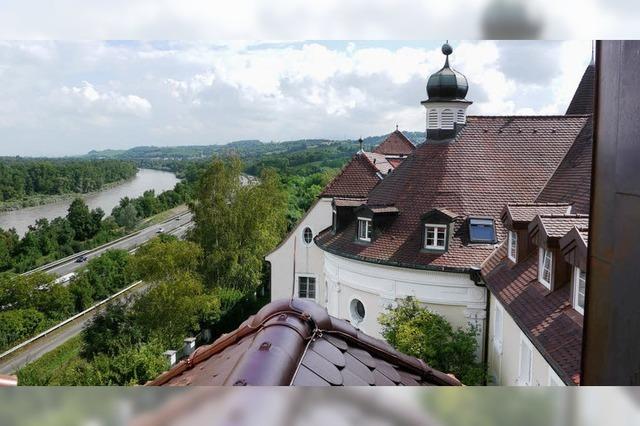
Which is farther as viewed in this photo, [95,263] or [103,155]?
[95,263]

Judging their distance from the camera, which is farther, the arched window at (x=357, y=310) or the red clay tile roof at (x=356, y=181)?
the red clay tile roof at (x=356, y=181)

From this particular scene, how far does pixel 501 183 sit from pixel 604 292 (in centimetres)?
459

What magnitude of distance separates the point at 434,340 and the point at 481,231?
1.09 m

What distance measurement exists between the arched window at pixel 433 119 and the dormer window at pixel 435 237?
0.98 meters

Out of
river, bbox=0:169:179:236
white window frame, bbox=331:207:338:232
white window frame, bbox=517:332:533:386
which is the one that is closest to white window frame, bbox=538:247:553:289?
white window frame, bbox=517:332:533:386

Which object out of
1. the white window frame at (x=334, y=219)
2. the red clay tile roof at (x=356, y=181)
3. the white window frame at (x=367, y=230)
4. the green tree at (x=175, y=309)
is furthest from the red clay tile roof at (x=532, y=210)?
the red clay tile roof at (x=356, y=181)

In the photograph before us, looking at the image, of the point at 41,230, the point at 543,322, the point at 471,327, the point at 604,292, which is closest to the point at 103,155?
the point at 41,230

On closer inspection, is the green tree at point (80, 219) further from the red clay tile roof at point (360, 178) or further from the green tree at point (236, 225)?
the red clay tile roof at point (360, 178)

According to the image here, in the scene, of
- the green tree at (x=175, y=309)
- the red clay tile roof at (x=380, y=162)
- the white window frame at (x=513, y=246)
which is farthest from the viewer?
the red clay tile roof at (x=380, y=162)

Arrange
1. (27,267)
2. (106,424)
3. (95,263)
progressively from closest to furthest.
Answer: (106,424)
(27,267)
(95,263)

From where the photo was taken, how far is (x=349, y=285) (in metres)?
5.77

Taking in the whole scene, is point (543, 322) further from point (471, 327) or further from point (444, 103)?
point (444, 103)

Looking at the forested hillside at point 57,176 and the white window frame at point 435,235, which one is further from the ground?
the forested hillside at point 57,176

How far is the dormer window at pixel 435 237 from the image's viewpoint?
523cm
